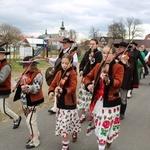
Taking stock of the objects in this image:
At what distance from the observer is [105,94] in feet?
12.7

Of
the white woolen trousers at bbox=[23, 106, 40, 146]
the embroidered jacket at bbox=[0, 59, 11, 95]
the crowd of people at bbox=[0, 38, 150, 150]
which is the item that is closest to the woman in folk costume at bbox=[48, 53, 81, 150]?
the crowd of people at bbox=[0, 38, 150, 150]

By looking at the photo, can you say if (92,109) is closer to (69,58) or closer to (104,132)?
(104,132)

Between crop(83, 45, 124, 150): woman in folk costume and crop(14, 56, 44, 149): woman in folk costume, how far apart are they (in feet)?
2.98

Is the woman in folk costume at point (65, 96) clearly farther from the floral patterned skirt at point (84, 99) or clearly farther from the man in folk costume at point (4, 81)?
the floral patterned skirt at point (84, 99)

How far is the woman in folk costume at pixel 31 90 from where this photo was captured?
435cm

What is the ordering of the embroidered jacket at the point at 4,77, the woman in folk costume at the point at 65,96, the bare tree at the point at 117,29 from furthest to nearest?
the bare tree at the point at 117,29 < the embroidered jacket at the point at 4,77 < the woman in folk costume at the point at 65,96

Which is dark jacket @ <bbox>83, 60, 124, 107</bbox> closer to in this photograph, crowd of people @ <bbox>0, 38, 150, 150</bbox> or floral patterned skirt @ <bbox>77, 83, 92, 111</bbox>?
crowd of people @ <bbox>0, 38, 150, 150</bbox>

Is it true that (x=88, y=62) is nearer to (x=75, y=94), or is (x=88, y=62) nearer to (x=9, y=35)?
(x=75, y=94)

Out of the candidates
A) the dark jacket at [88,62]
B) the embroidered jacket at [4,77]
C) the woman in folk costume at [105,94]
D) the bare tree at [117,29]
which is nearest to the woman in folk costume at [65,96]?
the woman in folk costume at [105,94]

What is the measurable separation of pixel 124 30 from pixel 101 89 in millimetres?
67868

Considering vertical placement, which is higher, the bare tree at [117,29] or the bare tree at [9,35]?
the bare tree at [117,29]

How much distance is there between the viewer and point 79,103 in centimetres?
604

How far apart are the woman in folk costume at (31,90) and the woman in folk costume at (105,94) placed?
91cm

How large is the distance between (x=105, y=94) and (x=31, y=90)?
1230 mm
